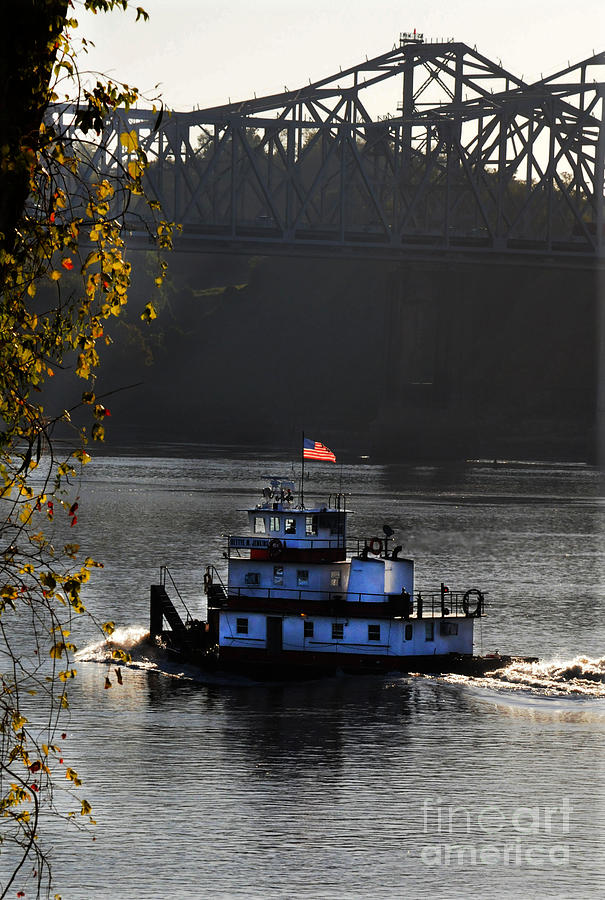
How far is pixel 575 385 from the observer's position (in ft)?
591

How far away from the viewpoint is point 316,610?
164 ft

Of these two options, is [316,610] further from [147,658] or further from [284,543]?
[147,658]

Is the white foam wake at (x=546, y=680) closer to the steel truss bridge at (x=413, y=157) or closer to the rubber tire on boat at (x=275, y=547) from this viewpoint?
the rubber tire on boat at (x=275, y=547)

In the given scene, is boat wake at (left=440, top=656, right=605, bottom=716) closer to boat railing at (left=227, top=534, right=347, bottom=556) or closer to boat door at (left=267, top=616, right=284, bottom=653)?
boat door at (left=267, top=616, right=284, bottom=653)

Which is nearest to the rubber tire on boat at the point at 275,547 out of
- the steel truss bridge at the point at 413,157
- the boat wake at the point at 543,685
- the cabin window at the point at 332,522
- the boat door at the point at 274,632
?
the cabin window at the point at 332,522

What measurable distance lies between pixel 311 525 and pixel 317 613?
10.2 feet

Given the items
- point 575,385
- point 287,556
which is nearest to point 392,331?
point 575,385

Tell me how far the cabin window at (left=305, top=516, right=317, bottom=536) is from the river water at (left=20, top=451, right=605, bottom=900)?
5.49m

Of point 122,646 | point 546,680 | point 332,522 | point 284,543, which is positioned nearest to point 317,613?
point 284,543

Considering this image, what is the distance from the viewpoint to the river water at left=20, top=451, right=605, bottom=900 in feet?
98.3

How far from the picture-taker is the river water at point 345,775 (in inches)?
1180

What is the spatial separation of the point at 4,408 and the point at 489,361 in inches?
6895

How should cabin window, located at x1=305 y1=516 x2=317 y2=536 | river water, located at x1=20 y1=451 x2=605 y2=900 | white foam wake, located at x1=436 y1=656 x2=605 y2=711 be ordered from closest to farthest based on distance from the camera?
river water, located at x1=20 y1=451 x2=605 y2=900, white foam wake, located at x1=436 y1=656 x2=605 y2=711, cabin window, located at x1=305 y1=516 x2=317 y2=536

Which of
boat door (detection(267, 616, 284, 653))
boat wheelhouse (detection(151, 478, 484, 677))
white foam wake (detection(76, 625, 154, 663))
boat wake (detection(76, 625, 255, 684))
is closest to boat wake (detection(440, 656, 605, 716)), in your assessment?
boat wheelhouse (detection(151, 478, 484, 677))
